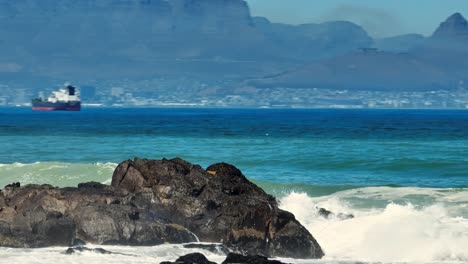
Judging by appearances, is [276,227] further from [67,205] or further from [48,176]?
[48,176]

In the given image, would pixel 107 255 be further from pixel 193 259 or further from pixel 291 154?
pixel 291 154

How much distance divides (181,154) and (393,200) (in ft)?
→ 114

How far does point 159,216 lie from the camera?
31047mm

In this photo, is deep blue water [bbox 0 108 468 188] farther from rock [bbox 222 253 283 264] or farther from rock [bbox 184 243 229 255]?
rock [bbox 222 253 283 264]

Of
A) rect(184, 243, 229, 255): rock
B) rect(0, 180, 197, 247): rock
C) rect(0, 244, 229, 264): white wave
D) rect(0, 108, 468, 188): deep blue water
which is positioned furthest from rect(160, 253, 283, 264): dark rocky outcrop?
rect(0, 108, 468, 188): deep blue water

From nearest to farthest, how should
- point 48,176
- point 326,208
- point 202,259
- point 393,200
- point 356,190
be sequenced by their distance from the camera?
point 202,259 → point 326,208 → point 393,200 → point 356,190 → point 48,176

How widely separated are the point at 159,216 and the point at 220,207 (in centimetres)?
168

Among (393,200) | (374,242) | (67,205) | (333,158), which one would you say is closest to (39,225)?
(67,205)

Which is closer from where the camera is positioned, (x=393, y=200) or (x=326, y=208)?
(x=326, y=208)

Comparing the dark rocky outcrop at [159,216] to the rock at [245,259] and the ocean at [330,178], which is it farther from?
the rock at [245,259]

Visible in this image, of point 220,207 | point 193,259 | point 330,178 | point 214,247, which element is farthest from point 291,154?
point 193,259

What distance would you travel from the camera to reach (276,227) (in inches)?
1158

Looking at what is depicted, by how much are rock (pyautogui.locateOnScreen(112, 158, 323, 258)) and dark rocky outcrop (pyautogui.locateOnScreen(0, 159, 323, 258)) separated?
3 centimetres

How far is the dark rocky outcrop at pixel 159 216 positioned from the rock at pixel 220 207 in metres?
0.03
